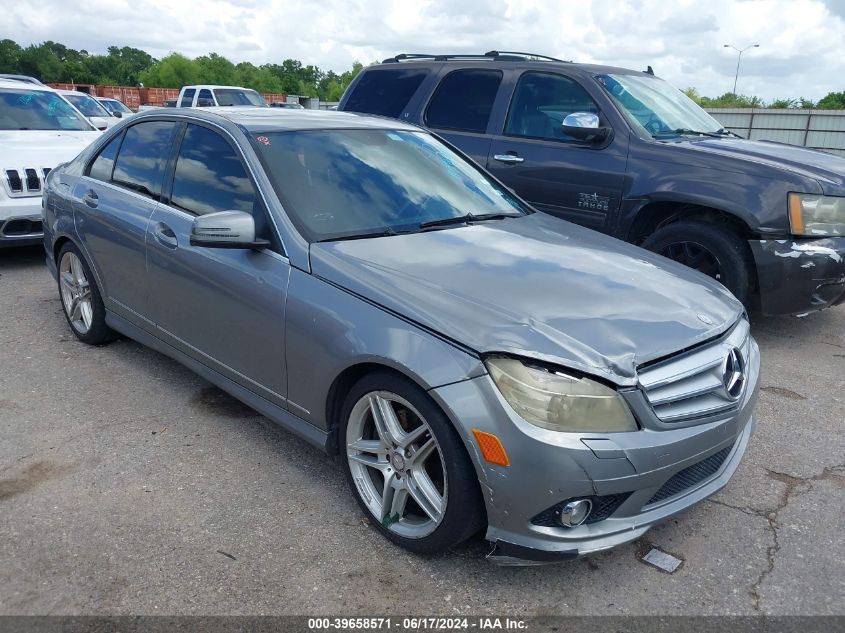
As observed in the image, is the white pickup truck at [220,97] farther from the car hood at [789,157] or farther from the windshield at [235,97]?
the car hood at [789,157]

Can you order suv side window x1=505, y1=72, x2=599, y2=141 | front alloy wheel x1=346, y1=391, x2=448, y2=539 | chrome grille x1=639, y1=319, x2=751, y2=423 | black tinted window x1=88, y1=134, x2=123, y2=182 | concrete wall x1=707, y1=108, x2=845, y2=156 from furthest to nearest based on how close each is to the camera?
concrete wall x1=707, y1=108, x2=845, y2=156, suv side window x1=505, y1=72, x2=599, y2=141, black tinted window x1=88, y1=134, x2=123, y2=182, front alloy wheel x1=346, y1=391, x2=448, y2=539, chrome grille x1=639, y1=319, x2=751, y2=423

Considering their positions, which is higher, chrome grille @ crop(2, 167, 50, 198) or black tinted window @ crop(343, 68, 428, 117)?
black tinted window @ crop(343, 68, 428, 117)

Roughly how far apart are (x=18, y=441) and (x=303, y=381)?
170cm

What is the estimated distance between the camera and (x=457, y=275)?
2.93m

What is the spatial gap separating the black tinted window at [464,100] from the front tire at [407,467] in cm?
409

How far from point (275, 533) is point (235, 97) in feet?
60.4

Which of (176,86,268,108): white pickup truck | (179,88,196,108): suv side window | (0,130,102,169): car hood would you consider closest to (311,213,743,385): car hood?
(0,130,102,169): car hood

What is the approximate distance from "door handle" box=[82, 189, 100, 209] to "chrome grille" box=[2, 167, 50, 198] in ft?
8.49

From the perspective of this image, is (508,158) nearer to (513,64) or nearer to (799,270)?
(513,64)

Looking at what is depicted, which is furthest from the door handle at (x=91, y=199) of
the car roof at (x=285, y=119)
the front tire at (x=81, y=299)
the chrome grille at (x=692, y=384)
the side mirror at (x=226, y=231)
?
the chrome grille at (x=692, y=384)

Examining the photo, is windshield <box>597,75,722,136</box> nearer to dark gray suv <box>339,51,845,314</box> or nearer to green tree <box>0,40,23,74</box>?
dark gray suv <box>339,51,845,314</box>

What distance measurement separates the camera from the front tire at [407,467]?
2.54 metres

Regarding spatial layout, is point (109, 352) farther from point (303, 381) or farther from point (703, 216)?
point (703, 216)

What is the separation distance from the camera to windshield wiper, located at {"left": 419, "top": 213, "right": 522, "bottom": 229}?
3.54 metres
